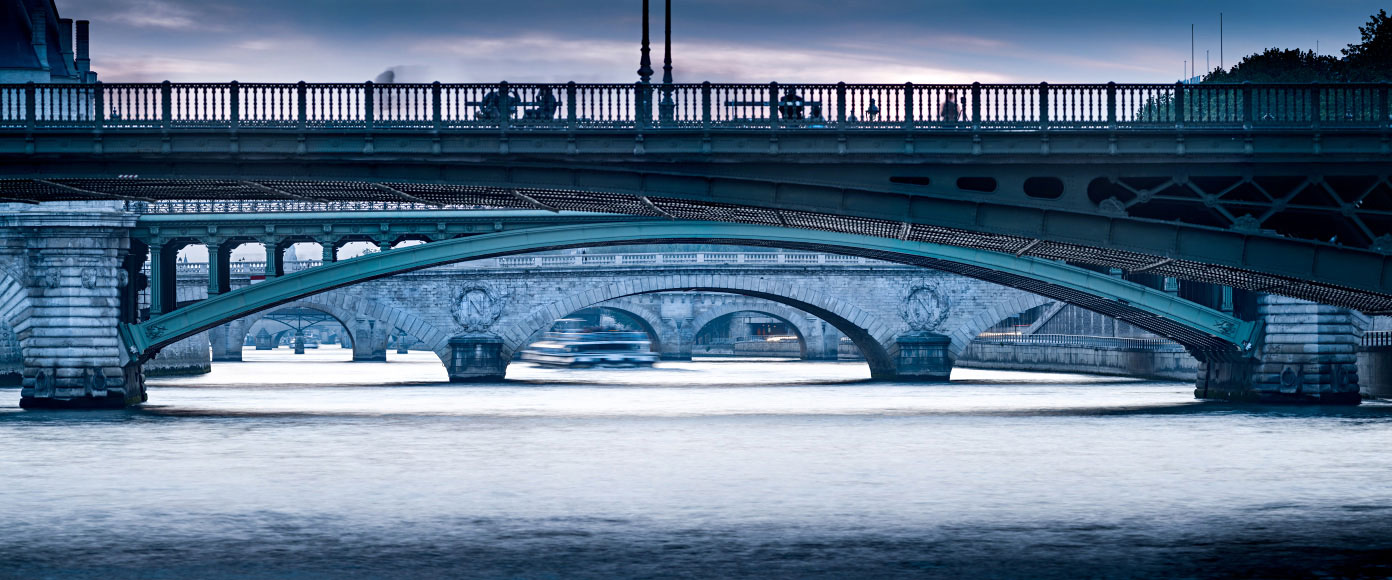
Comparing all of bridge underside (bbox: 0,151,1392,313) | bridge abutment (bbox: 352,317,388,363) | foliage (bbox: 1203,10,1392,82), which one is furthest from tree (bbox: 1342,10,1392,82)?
bridge abutment (bbox: 352,317,388,363)

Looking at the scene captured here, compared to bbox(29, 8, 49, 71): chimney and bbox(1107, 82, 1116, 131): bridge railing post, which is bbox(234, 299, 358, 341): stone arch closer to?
bbox(29, 8, 49, 71): chimney

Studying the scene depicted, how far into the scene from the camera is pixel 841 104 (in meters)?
29.2

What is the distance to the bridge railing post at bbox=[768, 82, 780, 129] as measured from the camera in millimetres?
28766

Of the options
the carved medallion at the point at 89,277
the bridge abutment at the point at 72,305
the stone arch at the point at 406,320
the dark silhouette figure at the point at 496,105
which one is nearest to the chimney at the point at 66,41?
the bridge abutment at the point at 72,305

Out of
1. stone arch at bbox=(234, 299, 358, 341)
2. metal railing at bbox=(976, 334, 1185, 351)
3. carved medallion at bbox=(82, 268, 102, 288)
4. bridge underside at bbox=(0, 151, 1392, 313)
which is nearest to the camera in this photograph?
bridge underside at bbox=(0, 151, 1392, 313)

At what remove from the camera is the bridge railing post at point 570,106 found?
2899 cm

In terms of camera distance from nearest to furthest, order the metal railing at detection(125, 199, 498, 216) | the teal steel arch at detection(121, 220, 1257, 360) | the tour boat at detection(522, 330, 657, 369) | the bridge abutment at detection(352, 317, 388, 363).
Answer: the teal steel arch at detection(121, 220, 1257, 360), the metal railing at detection(125, 199, 498, 216), the tour boat at detection(522, 330, 657, 369), the bridge abutment at detection(352, 317, 388, 363)

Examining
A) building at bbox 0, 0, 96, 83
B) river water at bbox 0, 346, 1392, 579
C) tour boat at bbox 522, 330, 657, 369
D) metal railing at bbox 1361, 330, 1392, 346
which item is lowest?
river water at bbox 0, 346, 1392, 579

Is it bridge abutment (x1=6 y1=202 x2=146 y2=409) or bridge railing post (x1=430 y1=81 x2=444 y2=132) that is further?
bridge abutment (x1=6 y1=202 x2=146 y2=409)

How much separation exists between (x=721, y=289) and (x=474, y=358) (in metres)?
10.1

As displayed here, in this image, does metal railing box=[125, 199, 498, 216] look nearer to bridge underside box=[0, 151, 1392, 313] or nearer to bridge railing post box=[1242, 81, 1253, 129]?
bridge underside box=[0, 151, 1392, 313]

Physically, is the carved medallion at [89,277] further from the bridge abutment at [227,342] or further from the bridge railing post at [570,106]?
the bridge abutment at [227,342]

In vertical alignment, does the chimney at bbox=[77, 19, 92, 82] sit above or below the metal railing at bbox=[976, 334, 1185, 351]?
above

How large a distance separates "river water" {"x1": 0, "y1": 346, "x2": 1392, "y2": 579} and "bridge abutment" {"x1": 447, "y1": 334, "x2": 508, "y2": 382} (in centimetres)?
1887
